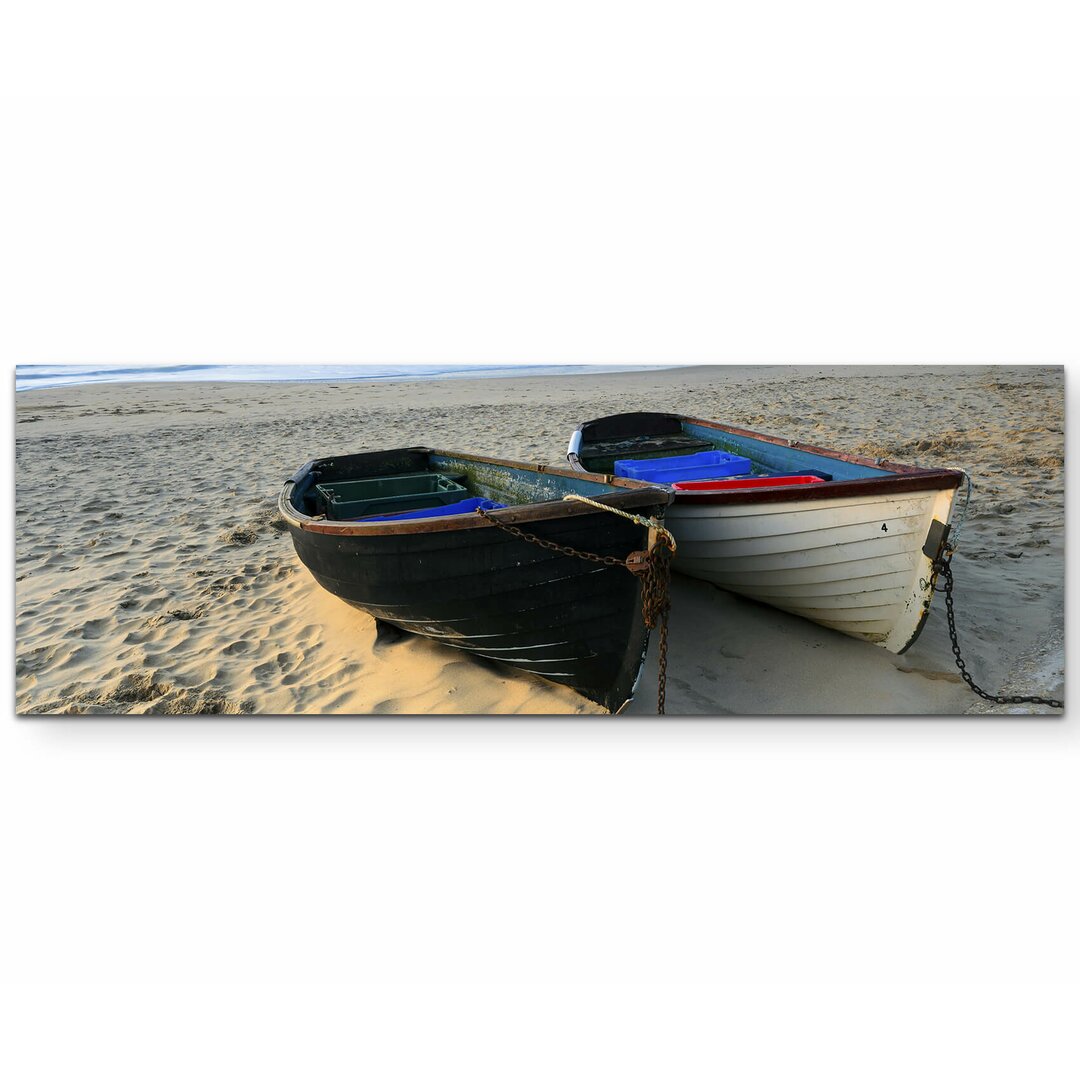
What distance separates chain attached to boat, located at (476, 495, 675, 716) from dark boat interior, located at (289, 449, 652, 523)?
2.45 feet

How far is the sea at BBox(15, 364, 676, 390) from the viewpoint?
289 cm

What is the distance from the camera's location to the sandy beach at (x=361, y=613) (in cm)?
288

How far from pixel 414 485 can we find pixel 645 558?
2181 millimetres

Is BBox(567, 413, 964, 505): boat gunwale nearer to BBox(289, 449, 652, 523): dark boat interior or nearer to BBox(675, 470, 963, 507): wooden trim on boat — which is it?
BBox(675, 470, 963, 507): wooden trim on boat

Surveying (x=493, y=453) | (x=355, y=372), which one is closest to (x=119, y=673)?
(x=355, y=372)

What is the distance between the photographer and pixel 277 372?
3.01 metres

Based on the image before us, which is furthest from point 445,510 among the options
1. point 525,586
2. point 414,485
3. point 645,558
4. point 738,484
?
point 738,484

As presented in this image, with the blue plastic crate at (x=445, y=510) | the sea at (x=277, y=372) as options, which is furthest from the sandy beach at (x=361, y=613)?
the blue plastic crate at (x=445, y=510)

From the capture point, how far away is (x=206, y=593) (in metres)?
3.29

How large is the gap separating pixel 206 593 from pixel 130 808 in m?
0.98

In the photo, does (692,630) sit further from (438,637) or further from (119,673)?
(119,673)

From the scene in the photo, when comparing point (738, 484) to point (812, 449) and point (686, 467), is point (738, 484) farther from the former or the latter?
point (686, 467)

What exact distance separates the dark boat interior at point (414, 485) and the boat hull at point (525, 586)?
2.21 feet

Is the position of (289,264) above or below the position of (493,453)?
above
